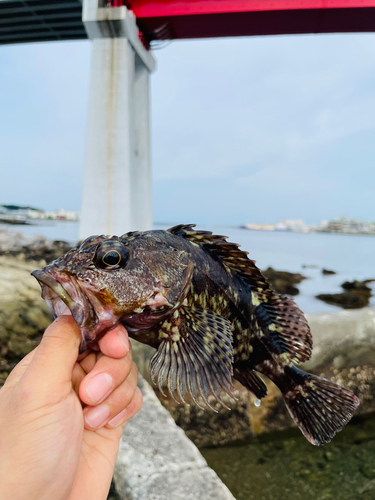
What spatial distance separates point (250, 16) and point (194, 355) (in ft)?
33.7

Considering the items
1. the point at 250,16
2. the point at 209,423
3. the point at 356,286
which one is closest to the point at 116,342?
the point at 209,423

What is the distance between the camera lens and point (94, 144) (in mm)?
9328

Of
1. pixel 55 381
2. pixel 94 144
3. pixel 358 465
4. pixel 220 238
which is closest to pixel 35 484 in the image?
pixel 55 381

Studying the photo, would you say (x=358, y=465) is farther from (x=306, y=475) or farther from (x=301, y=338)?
(x=301, y=338)

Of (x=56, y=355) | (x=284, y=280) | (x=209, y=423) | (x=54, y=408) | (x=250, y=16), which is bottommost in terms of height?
(x=209, y=423)

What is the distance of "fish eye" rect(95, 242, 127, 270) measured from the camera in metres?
1.30

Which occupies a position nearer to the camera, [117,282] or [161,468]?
[117,282]

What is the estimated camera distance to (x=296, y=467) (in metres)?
4.58

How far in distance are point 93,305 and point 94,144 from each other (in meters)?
8.82

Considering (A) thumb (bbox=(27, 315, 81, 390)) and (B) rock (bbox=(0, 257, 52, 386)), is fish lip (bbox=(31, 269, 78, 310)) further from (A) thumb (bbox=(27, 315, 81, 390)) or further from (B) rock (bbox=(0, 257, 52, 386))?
(B) rock (bbox=(0, 257, 52, 386))

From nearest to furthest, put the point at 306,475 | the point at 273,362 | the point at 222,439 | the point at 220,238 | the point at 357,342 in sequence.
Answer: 1. the point at 220,238
2. the point at 273,362
3. the point at 306,475
4. the point at 222,439
5. the point at 357,342

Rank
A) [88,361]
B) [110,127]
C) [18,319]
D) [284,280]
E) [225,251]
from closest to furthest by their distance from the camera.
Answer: [225,251]
[88,361]
[18,319]
[110,127]
[284,280]

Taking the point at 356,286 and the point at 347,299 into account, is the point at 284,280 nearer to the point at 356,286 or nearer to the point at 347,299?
the point at 347,299

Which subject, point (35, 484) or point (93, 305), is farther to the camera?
point (35, 484)
